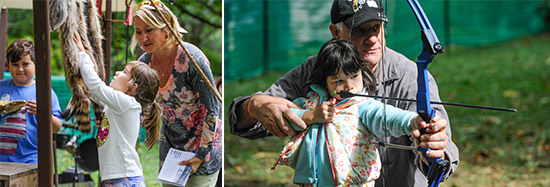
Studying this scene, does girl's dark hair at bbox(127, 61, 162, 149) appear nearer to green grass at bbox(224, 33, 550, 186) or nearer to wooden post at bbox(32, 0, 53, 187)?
wooden post at bbox(32, 0, 53, 187)

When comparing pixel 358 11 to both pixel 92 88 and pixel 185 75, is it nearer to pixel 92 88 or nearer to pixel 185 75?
pixel 185 75

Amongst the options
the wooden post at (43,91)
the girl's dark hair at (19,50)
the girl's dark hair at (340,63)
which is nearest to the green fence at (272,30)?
the girl's dark hair at (19,50)

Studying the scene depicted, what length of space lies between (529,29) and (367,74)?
9512mm

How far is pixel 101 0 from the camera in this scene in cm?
273

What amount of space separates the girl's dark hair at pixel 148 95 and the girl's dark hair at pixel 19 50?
1.58ft

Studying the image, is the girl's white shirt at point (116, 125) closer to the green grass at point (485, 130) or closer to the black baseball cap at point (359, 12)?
the black baseball cap at point (359, 12)

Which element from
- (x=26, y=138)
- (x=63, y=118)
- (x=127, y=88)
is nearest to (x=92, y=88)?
(x=127, y=88)

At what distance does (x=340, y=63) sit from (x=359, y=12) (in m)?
0.24

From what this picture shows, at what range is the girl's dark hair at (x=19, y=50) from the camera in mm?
2807

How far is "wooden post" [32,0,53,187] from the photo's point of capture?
245cm

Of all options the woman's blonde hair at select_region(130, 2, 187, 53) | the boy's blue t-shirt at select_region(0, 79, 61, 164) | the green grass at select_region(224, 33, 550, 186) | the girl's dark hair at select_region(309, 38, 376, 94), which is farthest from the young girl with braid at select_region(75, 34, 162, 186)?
the green grass at select_region(224, 33, 550, 186)

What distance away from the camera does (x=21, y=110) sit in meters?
2.87

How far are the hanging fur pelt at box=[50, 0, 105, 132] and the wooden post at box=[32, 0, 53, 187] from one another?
14 centimetres

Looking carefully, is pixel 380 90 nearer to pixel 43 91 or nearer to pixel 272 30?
pixel 43 91
